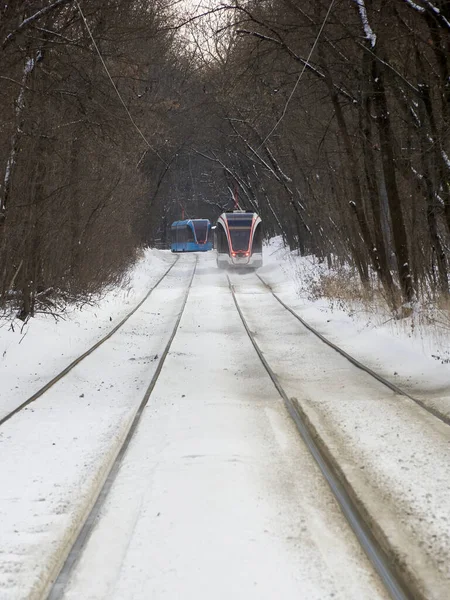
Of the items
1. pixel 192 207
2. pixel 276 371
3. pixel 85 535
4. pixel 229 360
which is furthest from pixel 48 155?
pixel 192 207

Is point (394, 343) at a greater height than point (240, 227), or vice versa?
point (240, 227)

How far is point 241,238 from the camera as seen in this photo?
3666 cm

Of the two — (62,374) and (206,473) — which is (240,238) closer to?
(62,374)

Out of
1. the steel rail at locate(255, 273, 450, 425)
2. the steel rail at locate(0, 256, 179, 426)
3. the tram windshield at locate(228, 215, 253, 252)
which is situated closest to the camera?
the steel rail at locate(255, 273, 450, 425)

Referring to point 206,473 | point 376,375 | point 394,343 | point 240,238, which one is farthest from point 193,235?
point 206,473

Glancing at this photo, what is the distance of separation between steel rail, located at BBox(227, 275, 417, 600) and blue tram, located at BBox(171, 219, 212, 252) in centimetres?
4830

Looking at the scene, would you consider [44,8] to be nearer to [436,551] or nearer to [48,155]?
[48,155]

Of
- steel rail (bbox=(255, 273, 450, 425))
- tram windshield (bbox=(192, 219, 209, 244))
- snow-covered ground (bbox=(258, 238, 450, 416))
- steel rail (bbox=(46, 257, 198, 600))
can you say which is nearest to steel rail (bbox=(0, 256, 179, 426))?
steel rail (bbox=(46, 257, 198, 600))

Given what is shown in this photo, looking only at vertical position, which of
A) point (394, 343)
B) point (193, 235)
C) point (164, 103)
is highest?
point (164, 103)

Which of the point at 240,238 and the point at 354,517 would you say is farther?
the point at 240,238

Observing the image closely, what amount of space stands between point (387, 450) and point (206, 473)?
168 centimetres

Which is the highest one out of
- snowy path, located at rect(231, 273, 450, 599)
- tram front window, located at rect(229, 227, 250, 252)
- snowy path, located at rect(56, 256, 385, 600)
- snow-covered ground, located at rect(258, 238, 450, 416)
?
tram front window, located at rect(229, 227, 250, 252)

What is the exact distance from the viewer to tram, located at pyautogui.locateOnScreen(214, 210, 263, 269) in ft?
120

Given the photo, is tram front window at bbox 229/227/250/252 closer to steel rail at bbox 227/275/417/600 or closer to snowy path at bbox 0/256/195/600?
snowy path at bbox 0/256/195/600
